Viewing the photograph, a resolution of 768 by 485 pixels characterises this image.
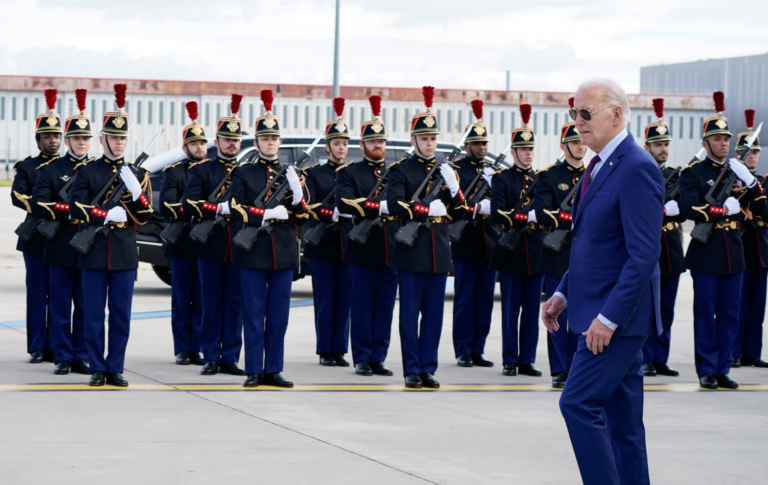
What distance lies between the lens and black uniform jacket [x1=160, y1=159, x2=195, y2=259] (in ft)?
30.1

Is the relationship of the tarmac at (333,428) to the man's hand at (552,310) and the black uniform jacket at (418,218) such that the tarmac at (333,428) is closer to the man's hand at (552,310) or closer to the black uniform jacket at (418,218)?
the black uniform jacket at (418,218)

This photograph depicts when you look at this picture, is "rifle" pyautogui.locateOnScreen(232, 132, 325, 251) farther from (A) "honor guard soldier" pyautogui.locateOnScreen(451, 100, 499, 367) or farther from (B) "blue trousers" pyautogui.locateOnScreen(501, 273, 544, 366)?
(B) "blue trousers" pyautogui.locateOnScreen(501, 273, 544, 366)

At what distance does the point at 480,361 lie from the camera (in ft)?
30.8

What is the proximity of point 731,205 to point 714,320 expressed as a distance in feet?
2.95

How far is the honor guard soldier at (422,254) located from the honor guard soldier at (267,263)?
0.76 meters

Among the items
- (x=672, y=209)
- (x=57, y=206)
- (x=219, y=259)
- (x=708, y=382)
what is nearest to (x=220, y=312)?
(x=219, y=259)

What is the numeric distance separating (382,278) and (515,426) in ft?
8.58

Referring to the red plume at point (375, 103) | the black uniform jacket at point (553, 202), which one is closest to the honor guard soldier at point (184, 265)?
the red plume at point (375, 103)

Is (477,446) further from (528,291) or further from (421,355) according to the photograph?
(528,291)

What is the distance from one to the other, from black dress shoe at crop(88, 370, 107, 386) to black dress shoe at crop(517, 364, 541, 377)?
3264 mm

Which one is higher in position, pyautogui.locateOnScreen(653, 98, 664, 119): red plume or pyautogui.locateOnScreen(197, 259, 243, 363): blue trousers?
pyautogui.locateOnScreen(653, 98, 664, 119): red plume

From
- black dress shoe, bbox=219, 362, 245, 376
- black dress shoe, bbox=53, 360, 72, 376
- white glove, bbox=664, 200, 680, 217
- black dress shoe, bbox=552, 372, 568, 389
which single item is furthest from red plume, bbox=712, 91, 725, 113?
black dress shoe, bbox=53, 360, 72, 376

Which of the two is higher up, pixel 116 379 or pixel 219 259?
pixel 219 259

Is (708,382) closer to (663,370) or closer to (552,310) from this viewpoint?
(663,370)
